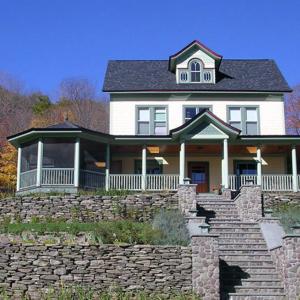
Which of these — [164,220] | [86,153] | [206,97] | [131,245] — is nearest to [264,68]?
[206,97]

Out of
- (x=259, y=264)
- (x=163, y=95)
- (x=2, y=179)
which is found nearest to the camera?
(x=259, y=264)

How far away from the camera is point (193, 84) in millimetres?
27578

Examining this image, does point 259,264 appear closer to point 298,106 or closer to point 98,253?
point 98,253

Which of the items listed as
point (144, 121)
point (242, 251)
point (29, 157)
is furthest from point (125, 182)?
point (242, 251)

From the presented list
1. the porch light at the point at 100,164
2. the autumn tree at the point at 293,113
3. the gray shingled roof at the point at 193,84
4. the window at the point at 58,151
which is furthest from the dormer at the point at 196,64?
the autumn tree at the point at 293,113

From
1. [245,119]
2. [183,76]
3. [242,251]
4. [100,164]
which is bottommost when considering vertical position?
[242,251]

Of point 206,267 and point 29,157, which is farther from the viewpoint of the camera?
point 29,157

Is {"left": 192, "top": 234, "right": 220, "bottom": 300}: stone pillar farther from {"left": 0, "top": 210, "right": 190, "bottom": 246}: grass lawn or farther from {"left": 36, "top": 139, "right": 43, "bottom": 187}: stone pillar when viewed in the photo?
{"left": 36, "top": 139, "right": 43, "bottom": 187}: stone pillar

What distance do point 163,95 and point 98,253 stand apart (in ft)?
44.3

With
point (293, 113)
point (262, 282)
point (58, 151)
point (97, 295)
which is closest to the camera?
point (97, 295)

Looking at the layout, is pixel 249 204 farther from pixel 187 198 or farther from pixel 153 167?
pixel 153 167

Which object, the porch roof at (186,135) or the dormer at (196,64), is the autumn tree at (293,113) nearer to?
the dormer at (196,64)

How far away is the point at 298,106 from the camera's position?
46406 millimetres

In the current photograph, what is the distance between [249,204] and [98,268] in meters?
7.41
